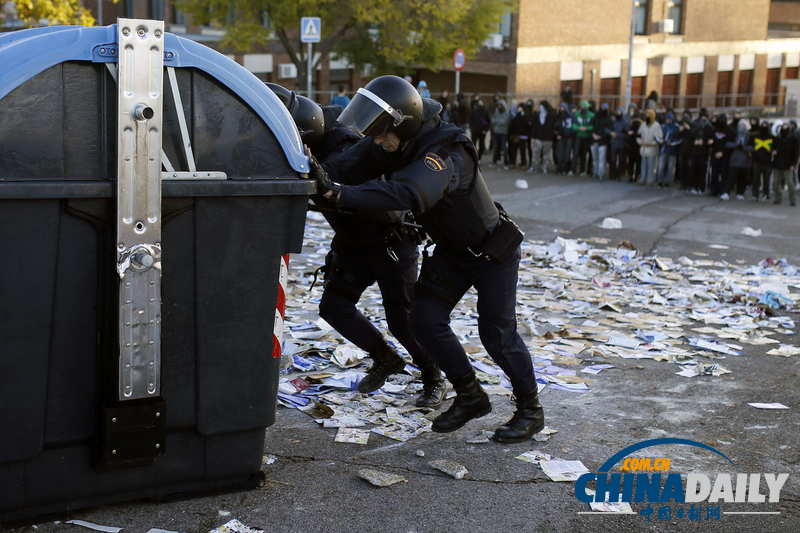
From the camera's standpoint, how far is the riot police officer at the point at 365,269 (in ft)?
15.4

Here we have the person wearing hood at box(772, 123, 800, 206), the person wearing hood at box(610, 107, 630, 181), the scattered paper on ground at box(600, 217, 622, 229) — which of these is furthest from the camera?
the person wearing hood at box(610, 107, 630, 181)

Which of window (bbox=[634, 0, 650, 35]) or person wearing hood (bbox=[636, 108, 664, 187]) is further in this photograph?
window (bbox=[634, 0, 650, 35])

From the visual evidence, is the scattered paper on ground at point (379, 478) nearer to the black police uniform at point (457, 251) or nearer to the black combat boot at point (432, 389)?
the black police uniform at point (457, 251)

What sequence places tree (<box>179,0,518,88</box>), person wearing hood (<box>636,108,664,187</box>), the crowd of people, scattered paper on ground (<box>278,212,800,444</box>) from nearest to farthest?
scattered paper on ground (<box>278,212,800,444</box>) → the crowd of people → person wearing hood (<box>636,108,664,187</box>) → tree (<box>179,0,518,88</box>)

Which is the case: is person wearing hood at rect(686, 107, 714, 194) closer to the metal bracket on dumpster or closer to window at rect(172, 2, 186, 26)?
the metal bracket on dumpster

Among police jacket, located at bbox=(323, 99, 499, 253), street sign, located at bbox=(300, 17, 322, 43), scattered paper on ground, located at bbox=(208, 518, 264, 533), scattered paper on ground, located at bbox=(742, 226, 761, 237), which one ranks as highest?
street sign, located at bbox=(300, 17, 322, 43)

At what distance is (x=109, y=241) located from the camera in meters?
3.11

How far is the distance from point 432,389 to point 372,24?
74.3 ft

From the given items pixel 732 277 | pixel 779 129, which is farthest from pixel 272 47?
pixel 732 277

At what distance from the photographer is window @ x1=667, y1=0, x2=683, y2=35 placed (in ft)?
128

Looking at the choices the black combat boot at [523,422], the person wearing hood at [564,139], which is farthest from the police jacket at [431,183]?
the person wearing hood at [564,139]

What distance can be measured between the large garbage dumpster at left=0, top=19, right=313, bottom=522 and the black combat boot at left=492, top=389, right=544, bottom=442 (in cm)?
133

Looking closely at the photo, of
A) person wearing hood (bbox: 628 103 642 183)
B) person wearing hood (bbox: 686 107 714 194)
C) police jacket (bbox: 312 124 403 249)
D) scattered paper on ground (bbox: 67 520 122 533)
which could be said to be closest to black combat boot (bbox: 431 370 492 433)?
police jacket (bbox: 312 124 403 249)

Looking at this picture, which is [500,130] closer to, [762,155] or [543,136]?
[543,136]
